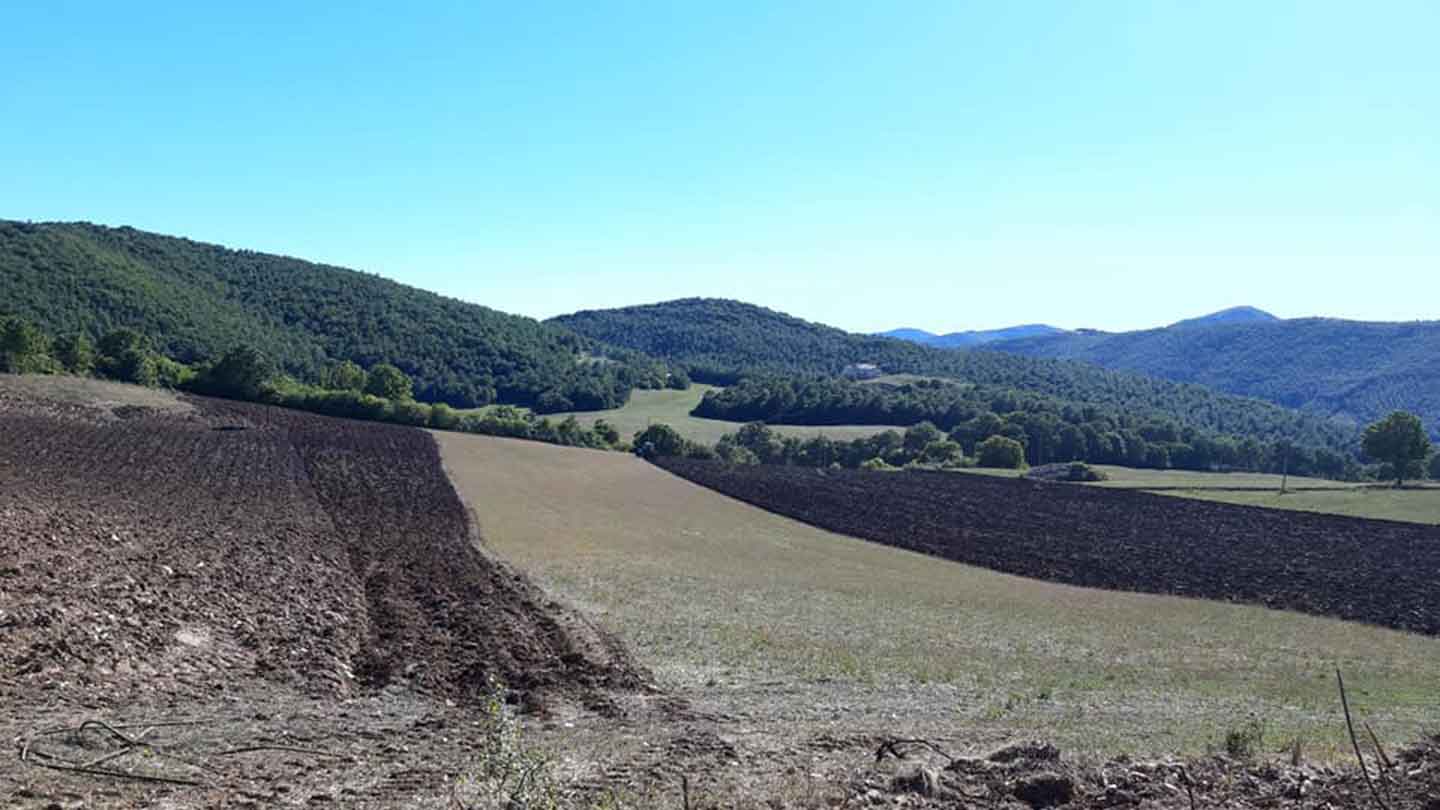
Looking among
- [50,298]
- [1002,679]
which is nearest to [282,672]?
[1002,679]

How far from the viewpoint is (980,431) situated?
113938mm

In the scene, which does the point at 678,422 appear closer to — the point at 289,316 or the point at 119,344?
the point at 289,316

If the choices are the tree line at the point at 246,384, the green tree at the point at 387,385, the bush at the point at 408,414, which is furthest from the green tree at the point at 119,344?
the bush at the point at 408,414

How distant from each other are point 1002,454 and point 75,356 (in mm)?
82143

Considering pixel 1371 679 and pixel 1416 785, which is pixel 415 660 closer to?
pixel 1416 785

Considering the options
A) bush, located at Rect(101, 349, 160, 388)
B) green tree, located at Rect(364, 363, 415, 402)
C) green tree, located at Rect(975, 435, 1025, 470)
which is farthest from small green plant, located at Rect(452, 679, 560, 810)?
green tree, located at Rect(975, 435, 1025, 470)

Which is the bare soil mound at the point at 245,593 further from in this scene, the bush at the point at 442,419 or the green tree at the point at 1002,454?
the green tree at the point at 1002,454

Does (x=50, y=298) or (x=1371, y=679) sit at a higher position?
(x=50, y=298)

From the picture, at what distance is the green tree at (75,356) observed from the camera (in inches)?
3100

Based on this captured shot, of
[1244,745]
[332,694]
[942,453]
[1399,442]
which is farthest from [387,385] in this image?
[1244,745]

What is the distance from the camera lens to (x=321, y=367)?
4663 inches

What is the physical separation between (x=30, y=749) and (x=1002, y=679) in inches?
629

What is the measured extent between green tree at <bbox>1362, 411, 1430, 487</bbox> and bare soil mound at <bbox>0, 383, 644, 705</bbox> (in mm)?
75886

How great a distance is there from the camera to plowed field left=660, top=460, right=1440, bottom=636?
3547 cm
